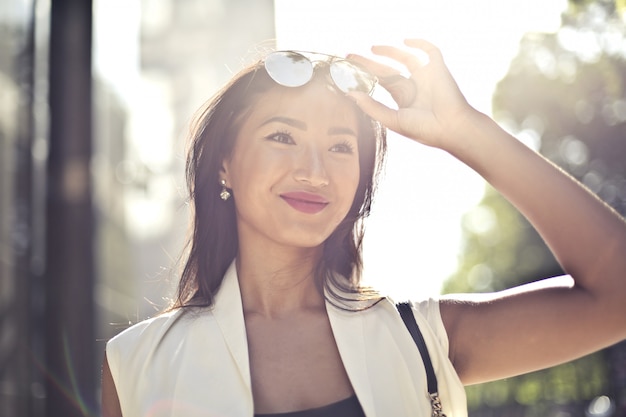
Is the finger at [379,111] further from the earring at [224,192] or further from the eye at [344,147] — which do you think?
the earring at [224,192]

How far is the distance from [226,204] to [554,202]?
126cm

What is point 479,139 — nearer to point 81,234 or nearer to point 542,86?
point 81,234

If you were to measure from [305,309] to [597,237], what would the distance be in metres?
1.03

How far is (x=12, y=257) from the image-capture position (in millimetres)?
14500

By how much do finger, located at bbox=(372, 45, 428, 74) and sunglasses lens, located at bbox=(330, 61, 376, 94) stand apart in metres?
0.11

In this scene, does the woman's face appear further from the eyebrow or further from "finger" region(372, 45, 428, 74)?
"finger" region(372, 45, 428, 74)

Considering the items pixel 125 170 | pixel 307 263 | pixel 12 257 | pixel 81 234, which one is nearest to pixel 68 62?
pixel 81 234

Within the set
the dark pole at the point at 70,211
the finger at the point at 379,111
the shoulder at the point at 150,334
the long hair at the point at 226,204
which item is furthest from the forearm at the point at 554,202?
the dark pole at the point at 70,211

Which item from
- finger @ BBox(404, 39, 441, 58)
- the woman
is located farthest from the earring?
finger @ BBox(404, 39, 441, 58)

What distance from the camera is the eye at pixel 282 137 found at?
3166 mm

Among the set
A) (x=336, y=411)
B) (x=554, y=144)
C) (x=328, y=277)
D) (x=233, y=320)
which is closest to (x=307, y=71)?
(x=328, y=277)

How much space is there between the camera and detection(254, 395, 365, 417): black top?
2854mm

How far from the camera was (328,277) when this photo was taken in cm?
337

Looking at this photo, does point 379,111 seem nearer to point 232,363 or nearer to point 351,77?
point 351,77
